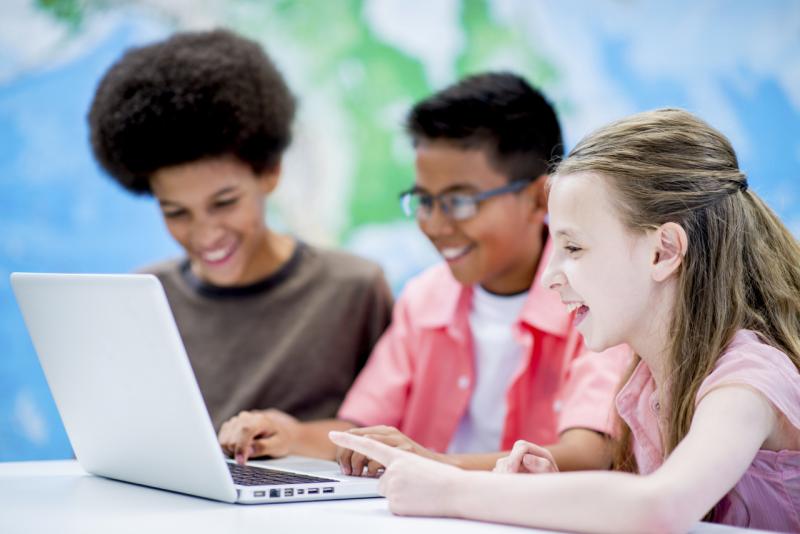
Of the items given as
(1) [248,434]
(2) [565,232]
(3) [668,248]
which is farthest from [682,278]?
(1) [248,434]

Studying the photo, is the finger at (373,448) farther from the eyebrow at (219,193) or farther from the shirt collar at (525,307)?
the eyebrow at (219,193)

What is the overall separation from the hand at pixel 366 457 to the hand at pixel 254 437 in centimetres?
25

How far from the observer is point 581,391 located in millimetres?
1717

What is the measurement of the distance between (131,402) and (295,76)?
2294mm

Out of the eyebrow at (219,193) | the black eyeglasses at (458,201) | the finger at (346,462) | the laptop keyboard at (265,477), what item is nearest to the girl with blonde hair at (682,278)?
the laptop keyboard at (265,477)

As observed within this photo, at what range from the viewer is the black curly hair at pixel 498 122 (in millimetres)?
2049

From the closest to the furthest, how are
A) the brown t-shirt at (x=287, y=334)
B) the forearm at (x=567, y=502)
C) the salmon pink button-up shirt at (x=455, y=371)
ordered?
the forearm at (x=567, y=502) → the salmon pink button-up shirt at (x=455, y=371) → the brown t-shirt at (x=287, y=334)

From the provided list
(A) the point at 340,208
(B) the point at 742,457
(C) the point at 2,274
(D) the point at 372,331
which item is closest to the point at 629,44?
(A) the point at 340,208

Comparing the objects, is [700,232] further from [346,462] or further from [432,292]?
[432,292]

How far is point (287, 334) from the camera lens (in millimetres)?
2305

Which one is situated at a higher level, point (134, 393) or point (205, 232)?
point (205, 232)

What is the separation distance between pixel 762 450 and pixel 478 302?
0.98 m

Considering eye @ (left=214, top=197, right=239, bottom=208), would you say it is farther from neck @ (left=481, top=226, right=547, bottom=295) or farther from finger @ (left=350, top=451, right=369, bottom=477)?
finger @ (left=350, top=451, right=369, bottom=477)

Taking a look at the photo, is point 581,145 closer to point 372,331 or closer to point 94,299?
point 94,299
